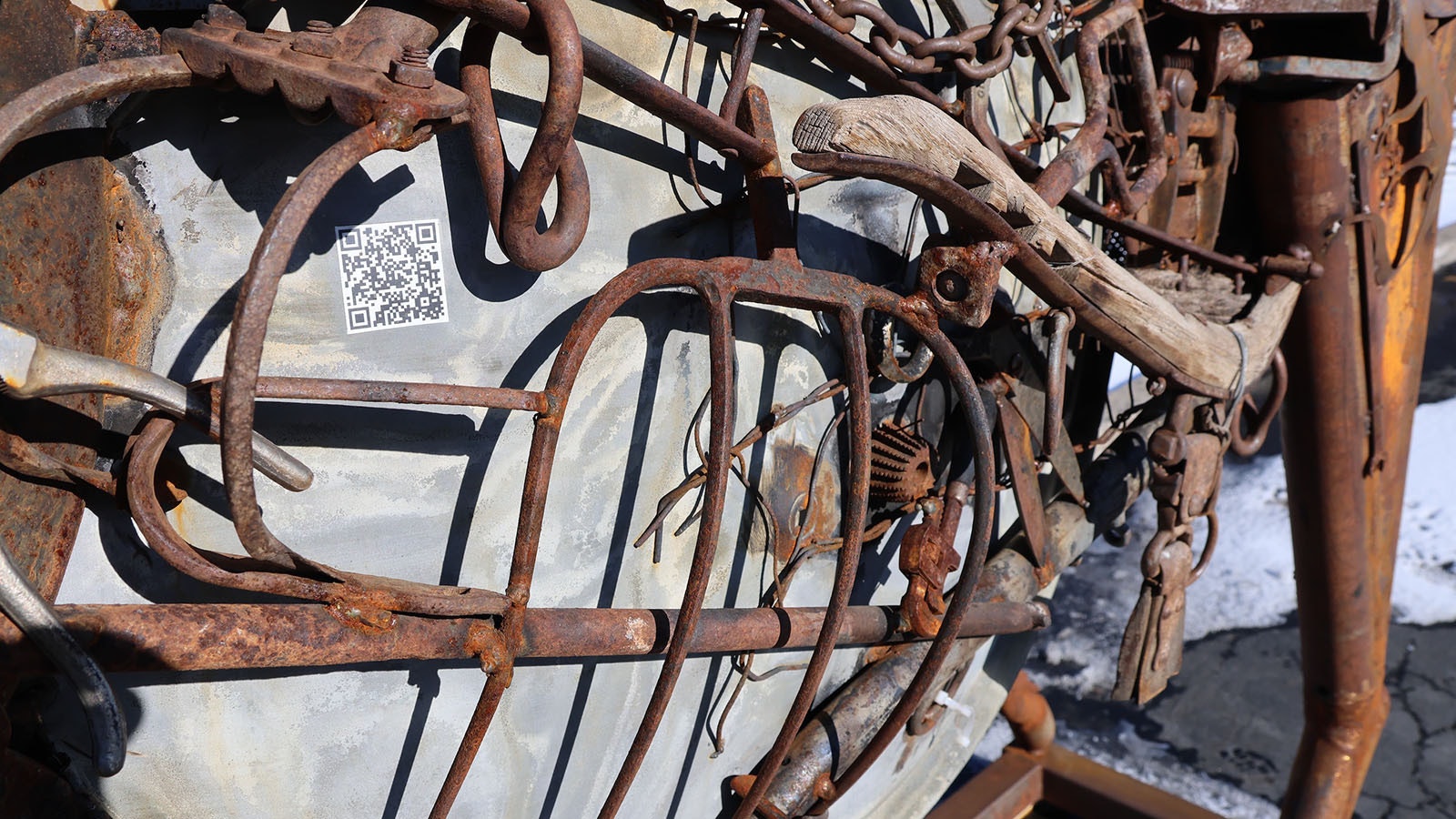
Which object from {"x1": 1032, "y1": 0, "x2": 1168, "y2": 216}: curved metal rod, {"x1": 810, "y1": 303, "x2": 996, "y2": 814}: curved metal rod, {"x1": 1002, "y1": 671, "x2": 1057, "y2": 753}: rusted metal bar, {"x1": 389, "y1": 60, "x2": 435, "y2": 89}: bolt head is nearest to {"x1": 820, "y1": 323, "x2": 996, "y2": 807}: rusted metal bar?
{"x1": 810, "y1": 303, "x2": 996, "y2": 814}: curved metal rod

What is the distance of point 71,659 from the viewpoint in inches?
26.0

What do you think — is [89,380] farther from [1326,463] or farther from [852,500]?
[1326,463]

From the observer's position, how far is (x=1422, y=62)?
1.60 m

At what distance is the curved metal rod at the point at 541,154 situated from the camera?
783mm

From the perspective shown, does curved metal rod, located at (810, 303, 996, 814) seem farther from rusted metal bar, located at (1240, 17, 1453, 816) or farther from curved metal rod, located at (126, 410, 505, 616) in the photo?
rusted metal bar, located at (1240, 17, 1453, 816)

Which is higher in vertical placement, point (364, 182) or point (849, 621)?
point (364, 182)

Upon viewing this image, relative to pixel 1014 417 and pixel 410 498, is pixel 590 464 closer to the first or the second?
pixel 410 498

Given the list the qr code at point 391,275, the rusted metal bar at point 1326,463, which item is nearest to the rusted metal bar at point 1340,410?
the rusted metal bar at point 1326,463

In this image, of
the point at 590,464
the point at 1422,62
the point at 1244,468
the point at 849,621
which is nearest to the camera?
the point at 590,464

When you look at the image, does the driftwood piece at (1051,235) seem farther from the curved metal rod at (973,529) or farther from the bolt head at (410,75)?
the bolt head at (410,75)

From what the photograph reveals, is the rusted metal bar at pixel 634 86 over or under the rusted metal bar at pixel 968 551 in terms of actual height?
over

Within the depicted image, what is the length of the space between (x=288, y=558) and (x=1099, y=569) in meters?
2.99

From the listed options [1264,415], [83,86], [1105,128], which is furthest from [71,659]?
[1264,415]

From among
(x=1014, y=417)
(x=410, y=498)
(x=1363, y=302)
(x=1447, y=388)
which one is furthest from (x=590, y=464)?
(x=1447, y=388)
